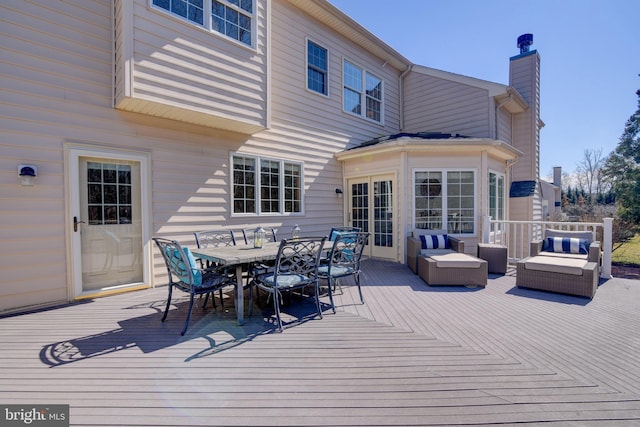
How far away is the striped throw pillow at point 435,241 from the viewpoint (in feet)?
19.5

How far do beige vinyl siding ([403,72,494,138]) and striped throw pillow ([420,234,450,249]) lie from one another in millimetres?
3950

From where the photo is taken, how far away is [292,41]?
6750 mm

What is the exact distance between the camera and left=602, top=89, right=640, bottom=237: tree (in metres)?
9.73

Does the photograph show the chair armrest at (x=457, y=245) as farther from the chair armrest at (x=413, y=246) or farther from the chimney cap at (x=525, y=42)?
the chimney cap at (x=525, y=42)

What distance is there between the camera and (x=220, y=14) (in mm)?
5023

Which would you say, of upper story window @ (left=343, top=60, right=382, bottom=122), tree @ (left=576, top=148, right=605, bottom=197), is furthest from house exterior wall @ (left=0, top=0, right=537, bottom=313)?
tree @ (left=576, top=148, right=605, bottom=197)

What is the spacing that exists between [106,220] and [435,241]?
5.77 m

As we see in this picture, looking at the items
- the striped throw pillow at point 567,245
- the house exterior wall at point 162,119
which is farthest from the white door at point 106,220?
the striped throw pillow at point 567,245

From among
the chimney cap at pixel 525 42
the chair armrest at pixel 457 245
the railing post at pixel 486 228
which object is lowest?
the chair armrest at pixel 457 245

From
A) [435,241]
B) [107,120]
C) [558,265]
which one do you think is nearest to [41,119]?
[107,120]

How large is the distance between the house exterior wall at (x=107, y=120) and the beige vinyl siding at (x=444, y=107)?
5.22 meters

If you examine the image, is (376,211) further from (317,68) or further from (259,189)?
(317,68)

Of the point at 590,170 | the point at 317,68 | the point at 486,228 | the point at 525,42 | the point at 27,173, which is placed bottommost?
the point at 486,228

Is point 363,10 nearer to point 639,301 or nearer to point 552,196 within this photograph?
point 639,301
